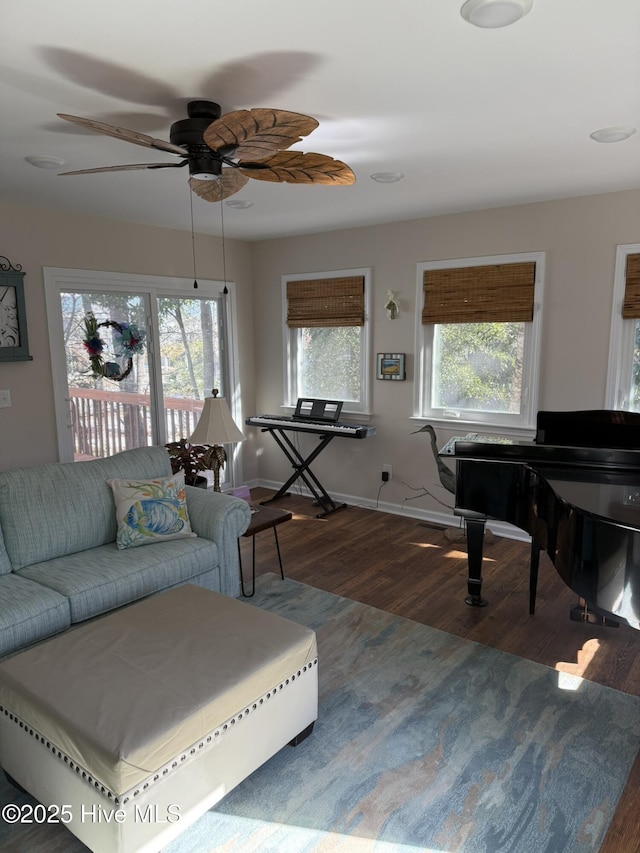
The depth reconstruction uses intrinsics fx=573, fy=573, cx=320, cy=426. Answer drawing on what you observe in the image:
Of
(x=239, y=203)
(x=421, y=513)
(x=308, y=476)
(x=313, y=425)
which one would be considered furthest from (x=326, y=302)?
(x=421, y=513)

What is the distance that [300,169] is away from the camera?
2.35 meters

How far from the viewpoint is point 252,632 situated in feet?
7.18

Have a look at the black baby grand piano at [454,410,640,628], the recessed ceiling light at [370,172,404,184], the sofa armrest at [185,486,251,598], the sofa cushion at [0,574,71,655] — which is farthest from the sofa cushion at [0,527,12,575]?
the recessed ceiling light at [370,172,404,184]

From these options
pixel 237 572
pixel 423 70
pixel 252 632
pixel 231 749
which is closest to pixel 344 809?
pixel 231 749

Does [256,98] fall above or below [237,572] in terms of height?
above

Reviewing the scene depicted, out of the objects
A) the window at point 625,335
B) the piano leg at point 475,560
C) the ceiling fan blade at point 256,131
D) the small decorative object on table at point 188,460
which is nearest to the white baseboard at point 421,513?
the piano leg at point 475,560

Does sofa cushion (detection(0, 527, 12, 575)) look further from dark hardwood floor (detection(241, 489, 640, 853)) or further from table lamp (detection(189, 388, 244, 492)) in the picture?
dark hardwood floor (detection(241, 489, 640, 853))

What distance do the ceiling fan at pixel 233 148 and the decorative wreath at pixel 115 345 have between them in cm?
231

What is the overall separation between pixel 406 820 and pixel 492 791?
34cm

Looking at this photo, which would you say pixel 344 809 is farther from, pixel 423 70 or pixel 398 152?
pixel 398 152

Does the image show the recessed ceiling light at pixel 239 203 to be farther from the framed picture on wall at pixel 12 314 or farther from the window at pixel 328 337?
the framed picture on wall at pixel 12 314

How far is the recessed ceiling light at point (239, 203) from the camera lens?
3885 mm

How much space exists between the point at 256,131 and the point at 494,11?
2.54 ft

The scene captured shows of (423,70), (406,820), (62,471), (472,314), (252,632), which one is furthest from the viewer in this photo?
(472,314)
